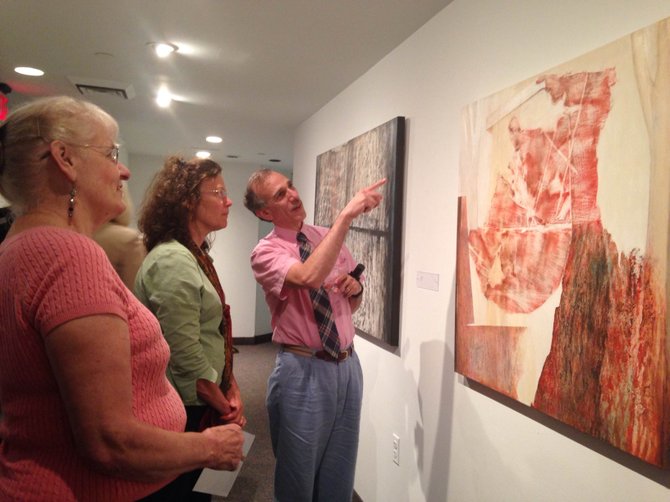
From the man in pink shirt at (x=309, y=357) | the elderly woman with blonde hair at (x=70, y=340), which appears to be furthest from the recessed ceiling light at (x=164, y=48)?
the elderly woman with blonde hair at (x=70, y=340)

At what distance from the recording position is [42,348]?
2.52 ft

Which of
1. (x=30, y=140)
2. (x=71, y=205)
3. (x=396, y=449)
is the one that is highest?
(x=30, y=140)

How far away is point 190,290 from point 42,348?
643mm

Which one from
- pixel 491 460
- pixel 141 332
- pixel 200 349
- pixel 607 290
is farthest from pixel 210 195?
pixel 491 460

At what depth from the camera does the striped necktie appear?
182cm

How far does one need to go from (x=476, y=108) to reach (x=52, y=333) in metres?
1.50

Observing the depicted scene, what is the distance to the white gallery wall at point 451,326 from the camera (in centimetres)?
131

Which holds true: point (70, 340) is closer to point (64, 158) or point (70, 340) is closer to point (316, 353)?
point (64, 158)

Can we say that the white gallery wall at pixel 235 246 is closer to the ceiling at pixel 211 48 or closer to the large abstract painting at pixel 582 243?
the ceiling at pixel 211 48

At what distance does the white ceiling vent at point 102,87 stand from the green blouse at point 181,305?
247cm

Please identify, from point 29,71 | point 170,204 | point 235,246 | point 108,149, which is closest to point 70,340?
point 108,149

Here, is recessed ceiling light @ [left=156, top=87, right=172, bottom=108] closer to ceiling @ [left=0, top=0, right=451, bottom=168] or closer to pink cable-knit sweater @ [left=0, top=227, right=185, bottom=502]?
ceiling @ [left=0, top=0, right=451, bottom=168]

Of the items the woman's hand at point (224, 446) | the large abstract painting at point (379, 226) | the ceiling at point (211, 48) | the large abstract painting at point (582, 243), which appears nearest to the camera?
the woman's hand at point (224, 446)

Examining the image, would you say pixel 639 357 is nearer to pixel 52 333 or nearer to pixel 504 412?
pixel 504 412
